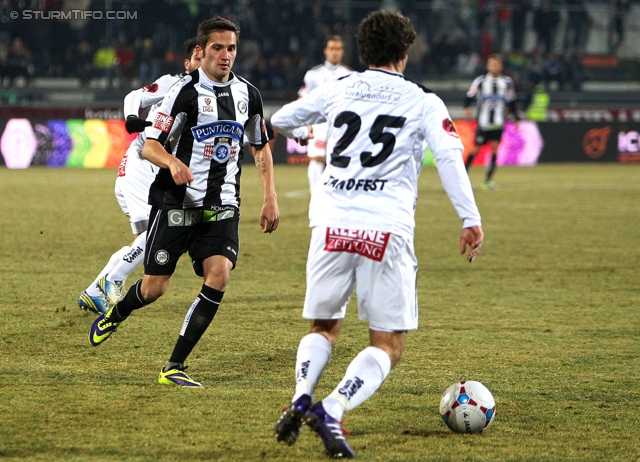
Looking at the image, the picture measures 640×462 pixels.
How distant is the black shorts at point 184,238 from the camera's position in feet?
16.9

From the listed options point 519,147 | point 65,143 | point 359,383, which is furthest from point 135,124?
point 519,147

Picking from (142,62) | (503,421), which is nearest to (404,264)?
(503,421)

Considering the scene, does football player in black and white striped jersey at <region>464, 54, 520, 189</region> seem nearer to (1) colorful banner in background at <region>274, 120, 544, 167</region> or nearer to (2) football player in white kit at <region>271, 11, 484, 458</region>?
(1) colorful banner in background at <region>274, 120, 544, 167</region>

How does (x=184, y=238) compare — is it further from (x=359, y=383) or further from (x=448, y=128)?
(x=448, y=128)

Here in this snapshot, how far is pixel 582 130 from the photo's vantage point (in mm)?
25594

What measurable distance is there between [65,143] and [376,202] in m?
19.9

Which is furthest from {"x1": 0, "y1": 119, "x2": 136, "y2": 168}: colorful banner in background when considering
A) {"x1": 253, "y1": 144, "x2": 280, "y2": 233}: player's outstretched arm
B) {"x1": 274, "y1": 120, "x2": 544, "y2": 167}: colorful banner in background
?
{"x1": 253, "y1": 144, "x2": 280, "y2": 233}: player's outstretched arm

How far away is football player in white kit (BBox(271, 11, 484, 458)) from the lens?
384cm

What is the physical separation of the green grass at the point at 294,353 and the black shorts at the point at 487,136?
297 inches

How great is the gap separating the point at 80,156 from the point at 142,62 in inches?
155

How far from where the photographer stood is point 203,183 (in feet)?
16.9

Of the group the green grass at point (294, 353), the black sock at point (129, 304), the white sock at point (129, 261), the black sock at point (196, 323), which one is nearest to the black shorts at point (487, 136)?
the green grass at point (294, 353)

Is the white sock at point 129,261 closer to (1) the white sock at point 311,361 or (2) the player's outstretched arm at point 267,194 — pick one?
(2) the player's outstretched arm at point 267,194

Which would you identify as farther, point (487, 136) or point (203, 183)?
point (487, 136)
